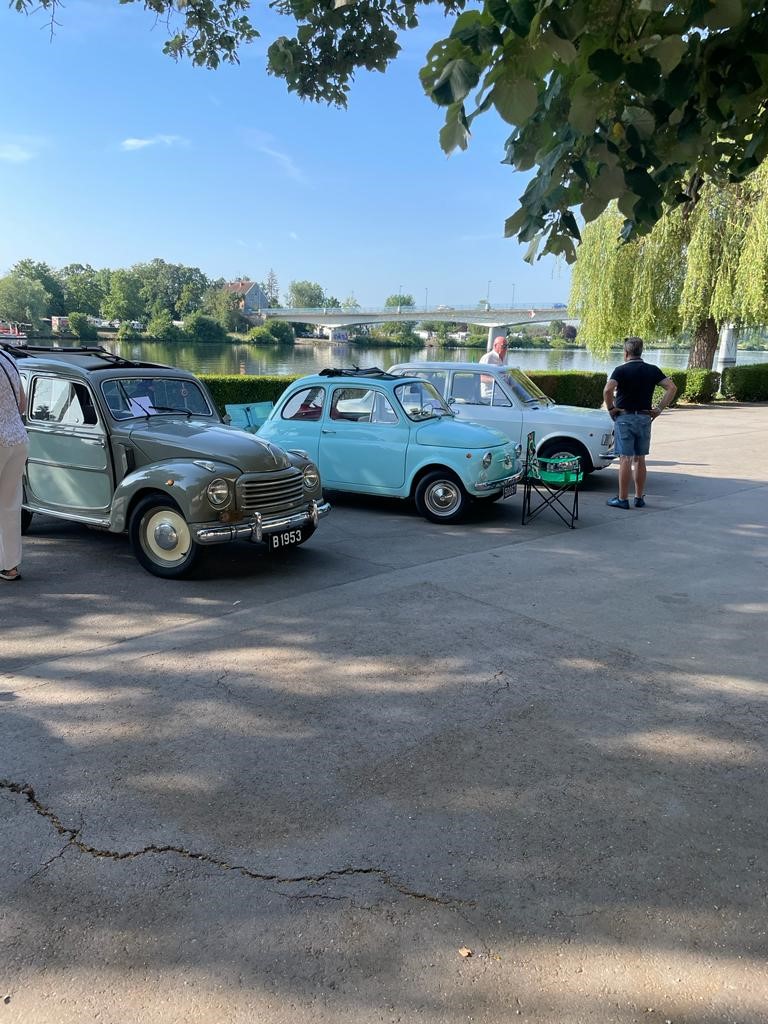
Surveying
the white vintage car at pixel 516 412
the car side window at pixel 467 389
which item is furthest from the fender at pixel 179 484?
the car side window at pixel 467 389

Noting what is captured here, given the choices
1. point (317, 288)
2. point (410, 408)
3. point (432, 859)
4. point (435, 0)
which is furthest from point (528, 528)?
point (317, 288)

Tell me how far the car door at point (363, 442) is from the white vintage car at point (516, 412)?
1.75 meters

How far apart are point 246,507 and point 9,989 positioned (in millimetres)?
4388

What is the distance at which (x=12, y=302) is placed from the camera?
54.9 metres

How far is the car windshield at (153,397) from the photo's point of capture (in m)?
7.11

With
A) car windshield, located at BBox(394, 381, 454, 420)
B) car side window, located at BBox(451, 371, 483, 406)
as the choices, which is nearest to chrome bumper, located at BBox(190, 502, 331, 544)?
car windshield, located at BBox(394, 381, 454, 420)

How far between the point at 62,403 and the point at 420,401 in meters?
4.28

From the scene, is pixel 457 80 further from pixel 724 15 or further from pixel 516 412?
pixel 516 412

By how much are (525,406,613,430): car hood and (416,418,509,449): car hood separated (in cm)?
206

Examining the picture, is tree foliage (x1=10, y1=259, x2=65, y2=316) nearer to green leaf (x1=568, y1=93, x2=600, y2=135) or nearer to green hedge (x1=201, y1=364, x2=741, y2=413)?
green hedge (x1=201, y1=364, x2=741, y2=413)

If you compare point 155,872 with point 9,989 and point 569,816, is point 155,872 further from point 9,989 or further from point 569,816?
point 569,816

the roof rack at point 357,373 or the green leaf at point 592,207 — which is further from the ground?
the green leaf at point 592,207

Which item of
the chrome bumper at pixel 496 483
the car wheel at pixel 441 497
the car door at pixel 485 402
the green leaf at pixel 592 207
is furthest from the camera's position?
the car door at pixel 485 402

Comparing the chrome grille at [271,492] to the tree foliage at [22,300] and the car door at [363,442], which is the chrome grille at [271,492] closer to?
the car door at [363,442]
